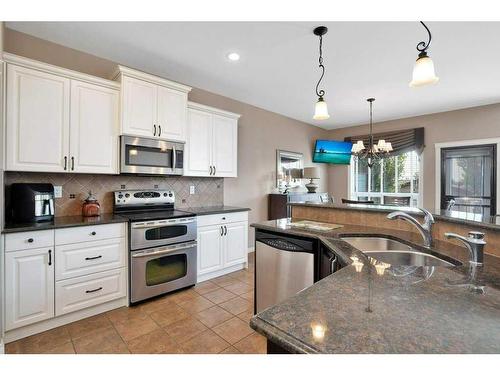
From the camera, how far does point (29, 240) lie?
1974mm

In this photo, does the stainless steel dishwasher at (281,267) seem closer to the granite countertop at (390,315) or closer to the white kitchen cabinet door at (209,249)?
the granite countertop at (390,315)

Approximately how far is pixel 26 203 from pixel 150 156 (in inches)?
46.2

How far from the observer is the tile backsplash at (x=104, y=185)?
2.50 m

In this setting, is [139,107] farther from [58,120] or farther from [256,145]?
[256,145]

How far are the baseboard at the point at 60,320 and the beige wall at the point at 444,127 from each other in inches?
217

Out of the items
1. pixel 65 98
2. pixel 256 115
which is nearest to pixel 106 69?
pixel 65 98

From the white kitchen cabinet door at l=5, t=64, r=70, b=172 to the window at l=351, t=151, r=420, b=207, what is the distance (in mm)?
4729

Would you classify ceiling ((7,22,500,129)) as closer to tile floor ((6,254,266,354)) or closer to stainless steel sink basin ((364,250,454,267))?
stainless steel sink basin ((364,250,454,267))

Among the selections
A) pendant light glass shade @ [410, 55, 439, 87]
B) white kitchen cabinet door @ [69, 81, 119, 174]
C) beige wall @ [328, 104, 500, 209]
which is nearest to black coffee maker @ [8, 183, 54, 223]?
white kitchen cabinet door @ [69, 81, 119, 174]

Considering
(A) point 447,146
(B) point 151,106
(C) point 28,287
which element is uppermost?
(B) point 151,106

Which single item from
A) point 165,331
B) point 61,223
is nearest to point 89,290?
point 61,223

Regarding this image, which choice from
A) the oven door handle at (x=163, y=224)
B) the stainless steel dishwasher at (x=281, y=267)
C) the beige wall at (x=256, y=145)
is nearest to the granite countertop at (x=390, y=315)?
the stainless steel dishwasher at (x=281, y=267)

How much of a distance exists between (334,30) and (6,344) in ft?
12.2
